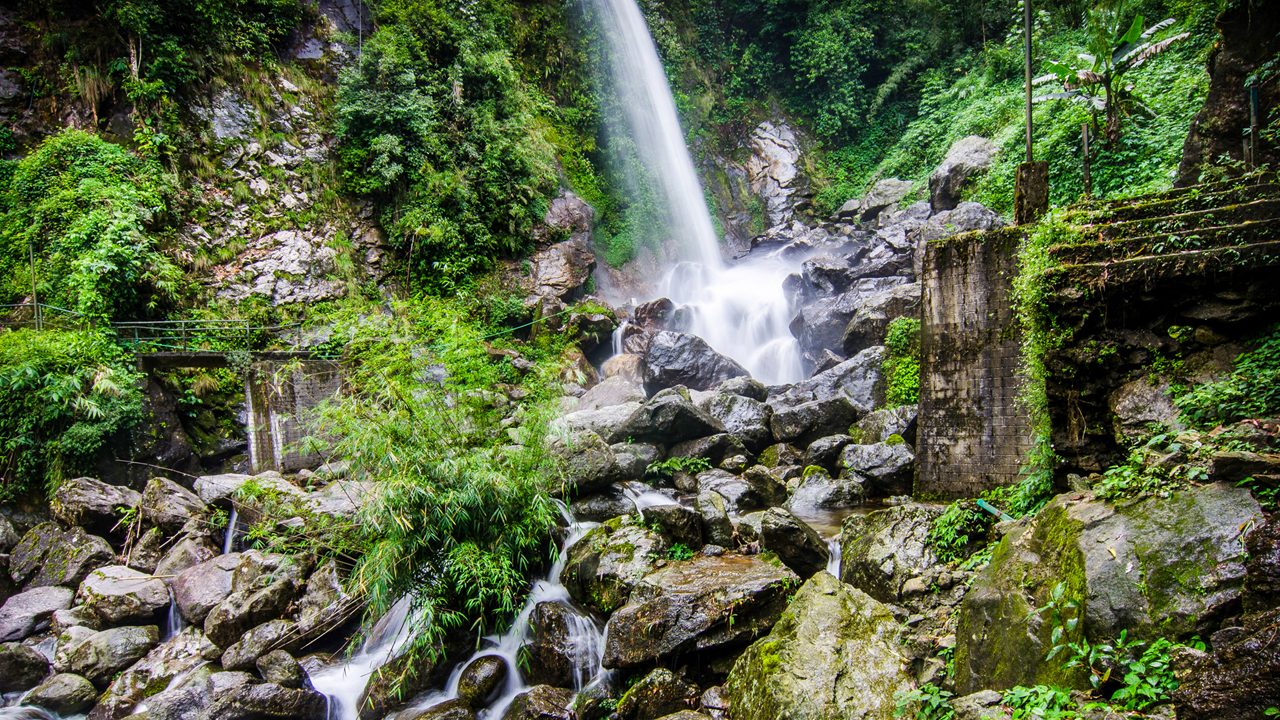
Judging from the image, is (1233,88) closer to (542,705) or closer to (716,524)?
(716,524)

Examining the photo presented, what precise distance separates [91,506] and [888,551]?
10904 millimetres

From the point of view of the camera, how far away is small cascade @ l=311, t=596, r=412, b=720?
245 inches

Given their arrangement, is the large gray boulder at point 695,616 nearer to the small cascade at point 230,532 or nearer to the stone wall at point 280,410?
the small cascade at point 230,532

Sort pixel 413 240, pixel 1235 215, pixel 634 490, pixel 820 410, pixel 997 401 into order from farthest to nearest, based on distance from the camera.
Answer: pixel 413 240, pixel 820 410, pixel 634 490, pixel 997 401, pixel 1235 215

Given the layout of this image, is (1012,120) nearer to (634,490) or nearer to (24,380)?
(634,490)

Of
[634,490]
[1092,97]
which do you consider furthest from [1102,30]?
[634,490]

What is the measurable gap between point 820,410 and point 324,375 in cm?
977

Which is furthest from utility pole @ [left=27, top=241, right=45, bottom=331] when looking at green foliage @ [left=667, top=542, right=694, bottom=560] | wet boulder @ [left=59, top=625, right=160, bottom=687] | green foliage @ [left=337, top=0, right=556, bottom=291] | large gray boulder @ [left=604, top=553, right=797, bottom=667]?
large gray boulder @ [left=604, top=553, right=797, bottom=667]

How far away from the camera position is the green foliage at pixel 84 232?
11438 millimetres

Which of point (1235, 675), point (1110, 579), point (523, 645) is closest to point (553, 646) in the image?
point (523, 645)

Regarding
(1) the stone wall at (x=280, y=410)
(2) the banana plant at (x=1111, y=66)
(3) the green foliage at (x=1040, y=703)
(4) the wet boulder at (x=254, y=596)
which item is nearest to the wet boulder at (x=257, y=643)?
(4) the wet boulder at (x=254, y=596)

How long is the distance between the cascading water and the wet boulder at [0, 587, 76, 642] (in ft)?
44.6

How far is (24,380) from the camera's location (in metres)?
9.73

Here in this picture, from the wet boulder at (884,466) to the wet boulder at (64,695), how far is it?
9.79 m
